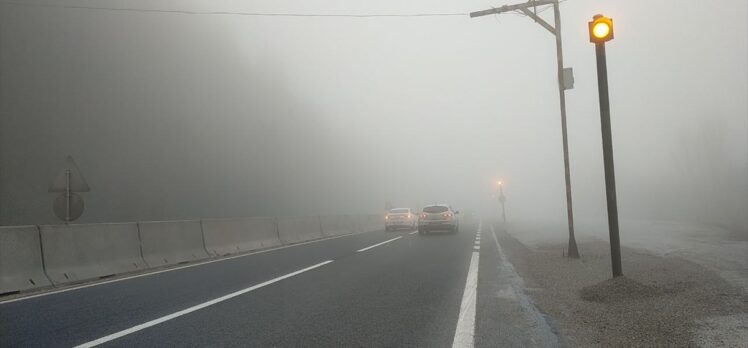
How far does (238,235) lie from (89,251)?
231 inches

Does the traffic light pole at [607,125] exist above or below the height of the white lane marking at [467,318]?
above

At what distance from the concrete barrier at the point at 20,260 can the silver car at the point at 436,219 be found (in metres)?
17.1

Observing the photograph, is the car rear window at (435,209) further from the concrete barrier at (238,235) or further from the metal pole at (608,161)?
the metal pole at (608,161)

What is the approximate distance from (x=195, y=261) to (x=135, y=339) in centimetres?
830

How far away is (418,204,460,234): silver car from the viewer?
923 inches

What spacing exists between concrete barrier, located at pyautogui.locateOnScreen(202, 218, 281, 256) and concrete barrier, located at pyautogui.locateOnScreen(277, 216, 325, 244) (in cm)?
61

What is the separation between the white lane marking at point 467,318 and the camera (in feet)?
14.5

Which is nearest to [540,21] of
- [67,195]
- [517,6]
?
[517,6]

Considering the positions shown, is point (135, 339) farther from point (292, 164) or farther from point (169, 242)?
point (292, 164)

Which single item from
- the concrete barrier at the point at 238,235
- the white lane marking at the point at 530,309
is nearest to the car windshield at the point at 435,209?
the concrete barrier at the point at 238,235

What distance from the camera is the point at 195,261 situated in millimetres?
12477

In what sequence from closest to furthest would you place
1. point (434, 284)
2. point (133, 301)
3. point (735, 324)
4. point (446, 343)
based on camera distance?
point (446, 343) → point (735, 324) → point (133, 301) → point (434, 284)

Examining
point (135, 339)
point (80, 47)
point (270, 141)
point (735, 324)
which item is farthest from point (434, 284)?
point (270, 141)

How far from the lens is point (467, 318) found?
17.7ft
